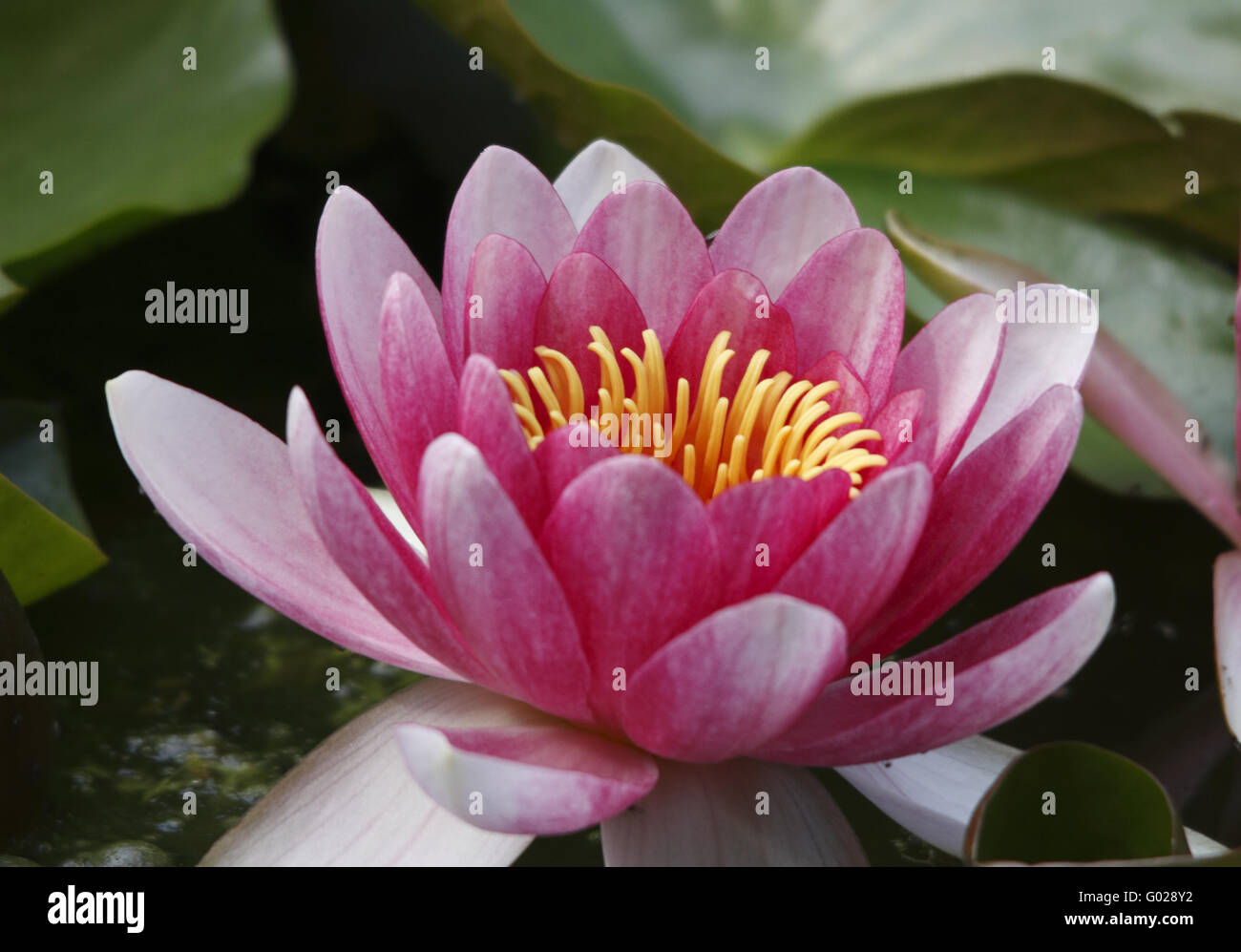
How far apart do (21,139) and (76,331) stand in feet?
0.63

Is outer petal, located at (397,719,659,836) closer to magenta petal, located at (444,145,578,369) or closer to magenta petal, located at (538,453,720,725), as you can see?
magenta petal, located at (538,453,720,725)

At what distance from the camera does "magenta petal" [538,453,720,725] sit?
1.96 feet

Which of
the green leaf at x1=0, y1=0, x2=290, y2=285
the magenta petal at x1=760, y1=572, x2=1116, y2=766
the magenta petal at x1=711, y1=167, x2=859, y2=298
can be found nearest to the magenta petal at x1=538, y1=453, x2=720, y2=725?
the magenta petal at x1=760, y1=572, x2=1116, y2=766

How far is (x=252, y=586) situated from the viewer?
2.30 ft

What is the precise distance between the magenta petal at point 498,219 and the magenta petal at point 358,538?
0.59ft

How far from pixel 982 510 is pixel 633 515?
10.1 inches

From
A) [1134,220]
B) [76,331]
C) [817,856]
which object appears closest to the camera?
[817,856]

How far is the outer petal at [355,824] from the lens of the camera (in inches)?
26.1

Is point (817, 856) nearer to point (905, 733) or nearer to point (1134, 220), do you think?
point (905, 733)

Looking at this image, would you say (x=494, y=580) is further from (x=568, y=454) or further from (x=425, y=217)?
(x=425, y=217)

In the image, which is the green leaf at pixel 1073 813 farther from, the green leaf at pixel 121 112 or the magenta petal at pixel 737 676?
the green leaf at pixel 121 112

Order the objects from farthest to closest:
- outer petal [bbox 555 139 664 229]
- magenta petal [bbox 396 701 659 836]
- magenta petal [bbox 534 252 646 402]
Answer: outer petal [bbox 555 139 664 229] → magenta petal [bbox 534 252 646 402] → magenta petal [bbox 396 701 659 836]

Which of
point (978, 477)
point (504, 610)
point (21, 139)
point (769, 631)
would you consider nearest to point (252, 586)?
point (504, 610)

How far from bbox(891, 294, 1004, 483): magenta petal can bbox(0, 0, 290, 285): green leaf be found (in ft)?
1.97
